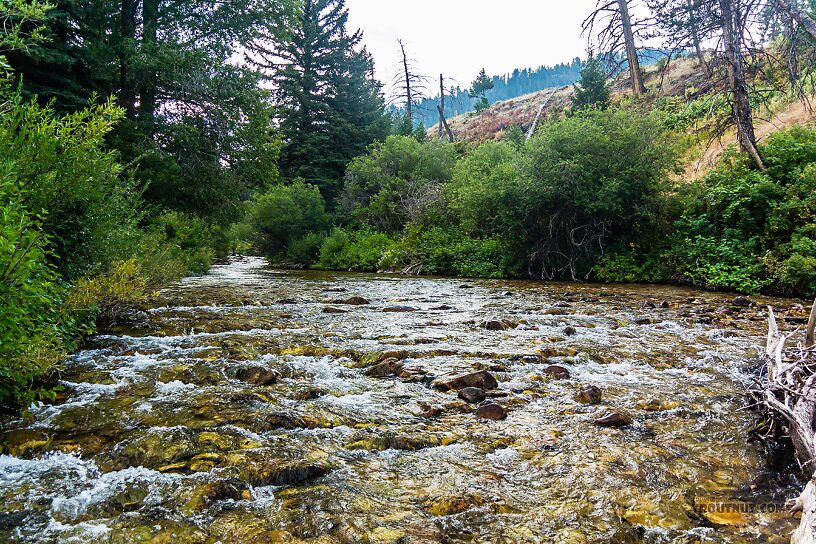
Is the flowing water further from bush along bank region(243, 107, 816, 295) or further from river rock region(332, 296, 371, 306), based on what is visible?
bush along bank region(243, 107, 816, 295)

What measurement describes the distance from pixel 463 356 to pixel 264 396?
2565 mm

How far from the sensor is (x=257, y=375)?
4.61 meters

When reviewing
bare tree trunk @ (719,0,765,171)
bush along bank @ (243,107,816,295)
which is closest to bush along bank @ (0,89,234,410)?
bush along bank @ (243,107,816,295)

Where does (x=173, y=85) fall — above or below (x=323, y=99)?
below

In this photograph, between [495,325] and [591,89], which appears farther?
[591,89]

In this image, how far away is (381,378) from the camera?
485cm

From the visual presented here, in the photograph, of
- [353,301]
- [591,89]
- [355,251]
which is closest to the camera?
[353,301]

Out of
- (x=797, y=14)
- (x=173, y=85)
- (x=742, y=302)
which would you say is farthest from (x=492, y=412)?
(x=173, y=85)

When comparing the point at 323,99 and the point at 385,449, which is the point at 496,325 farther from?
the point at 323,99

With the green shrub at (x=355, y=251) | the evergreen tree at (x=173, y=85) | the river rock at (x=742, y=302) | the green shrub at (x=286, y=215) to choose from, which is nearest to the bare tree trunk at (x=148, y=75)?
the evergreen tree at (x=173, y=85)

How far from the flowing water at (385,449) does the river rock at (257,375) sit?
0.07 feet

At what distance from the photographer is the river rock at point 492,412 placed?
3719 mm

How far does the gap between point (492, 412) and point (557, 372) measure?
4.84 ft

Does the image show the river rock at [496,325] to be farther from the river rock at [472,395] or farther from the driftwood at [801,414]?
the driftwood at [801,414]
